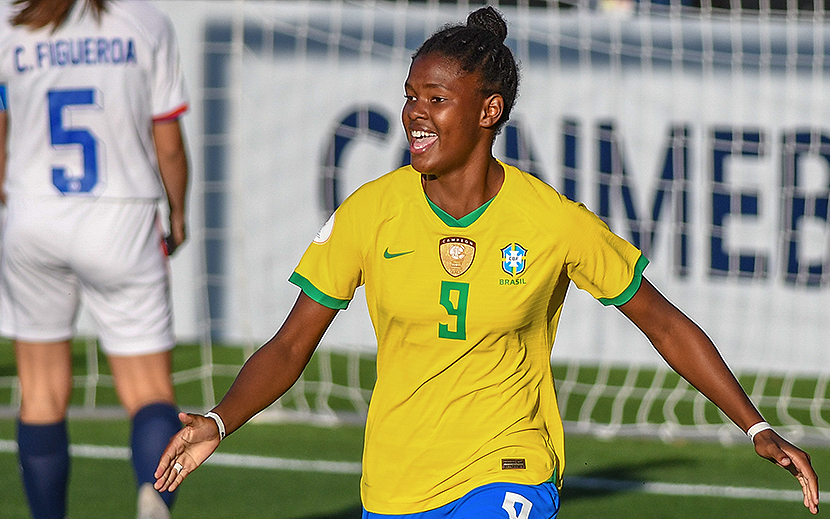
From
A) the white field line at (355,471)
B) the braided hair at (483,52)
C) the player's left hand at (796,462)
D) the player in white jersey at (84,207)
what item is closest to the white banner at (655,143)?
the white field line at (355,471)

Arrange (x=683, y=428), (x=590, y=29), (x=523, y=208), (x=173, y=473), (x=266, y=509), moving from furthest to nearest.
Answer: (x=590, y=29)
(x=683, y=428)
(x=266, y=509)
(x=523, y=208)
(x=173, y=473)

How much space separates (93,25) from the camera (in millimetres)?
4184

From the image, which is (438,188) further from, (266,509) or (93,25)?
(266,509)

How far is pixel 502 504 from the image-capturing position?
2922 millimetres

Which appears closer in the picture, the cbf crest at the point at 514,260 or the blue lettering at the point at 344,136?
the cbf crest at the point at 514,260

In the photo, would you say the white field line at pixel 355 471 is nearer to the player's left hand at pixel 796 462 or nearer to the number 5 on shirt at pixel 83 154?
the number 5 on shirt at pixel 83 154

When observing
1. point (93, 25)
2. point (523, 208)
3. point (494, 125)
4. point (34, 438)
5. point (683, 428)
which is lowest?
point (683, 428)

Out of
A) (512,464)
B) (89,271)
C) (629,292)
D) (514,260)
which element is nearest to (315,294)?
(514,260)

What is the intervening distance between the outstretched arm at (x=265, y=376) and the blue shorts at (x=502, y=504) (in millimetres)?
423

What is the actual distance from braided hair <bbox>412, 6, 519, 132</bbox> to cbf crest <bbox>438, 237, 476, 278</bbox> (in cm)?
32

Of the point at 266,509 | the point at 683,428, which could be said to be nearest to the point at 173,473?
the point at 266,509

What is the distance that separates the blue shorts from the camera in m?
2.91

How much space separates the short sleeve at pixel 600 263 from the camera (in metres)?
3.07

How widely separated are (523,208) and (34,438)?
7.05 ft
